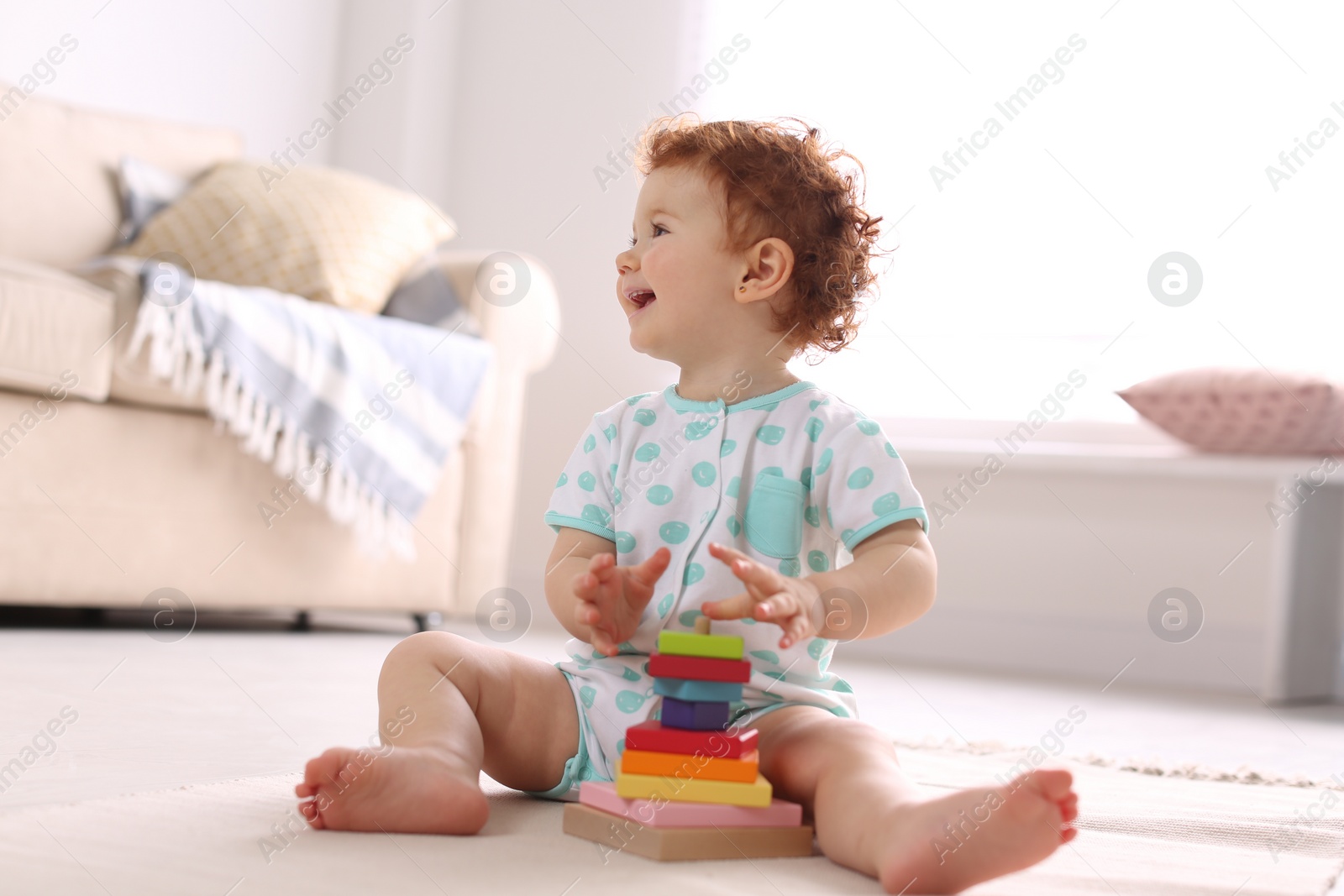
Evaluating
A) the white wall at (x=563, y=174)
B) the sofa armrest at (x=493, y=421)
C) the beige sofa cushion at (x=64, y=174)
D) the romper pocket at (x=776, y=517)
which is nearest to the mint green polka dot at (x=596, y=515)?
the romper pocket at (x=776, y=517)

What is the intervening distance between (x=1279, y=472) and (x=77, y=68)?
8.45ft

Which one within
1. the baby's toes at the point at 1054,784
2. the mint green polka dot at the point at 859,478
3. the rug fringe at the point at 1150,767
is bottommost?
the rug fringe at the point at 1150,767

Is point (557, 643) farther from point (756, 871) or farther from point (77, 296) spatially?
point (756, 871)

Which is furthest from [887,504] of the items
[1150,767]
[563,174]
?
[563,174]

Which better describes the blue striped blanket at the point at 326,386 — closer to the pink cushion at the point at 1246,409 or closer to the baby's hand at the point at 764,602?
the pink cushion at the point at 1246,409

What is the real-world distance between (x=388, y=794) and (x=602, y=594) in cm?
17

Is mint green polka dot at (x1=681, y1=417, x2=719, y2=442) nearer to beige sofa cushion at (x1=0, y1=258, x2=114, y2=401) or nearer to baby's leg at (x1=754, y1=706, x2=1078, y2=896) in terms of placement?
baby's leg at (x1=754, y1=706, x2=1078, y2=896)

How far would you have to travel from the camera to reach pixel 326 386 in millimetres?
2027

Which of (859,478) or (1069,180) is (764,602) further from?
(1069,180)

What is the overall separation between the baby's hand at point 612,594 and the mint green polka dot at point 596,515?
0.11 meters

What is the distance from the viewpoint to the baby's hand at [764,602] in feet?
2.33

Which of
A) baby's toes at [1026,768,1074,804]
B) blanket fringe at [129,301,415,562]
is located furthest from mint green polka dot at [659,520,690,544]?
blanket fringe at [129,301,415,562]

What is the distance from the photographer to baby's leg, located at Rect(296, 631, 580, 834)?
729mm

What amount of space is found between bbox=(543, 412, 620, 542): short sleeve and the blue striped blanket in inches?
43.3
